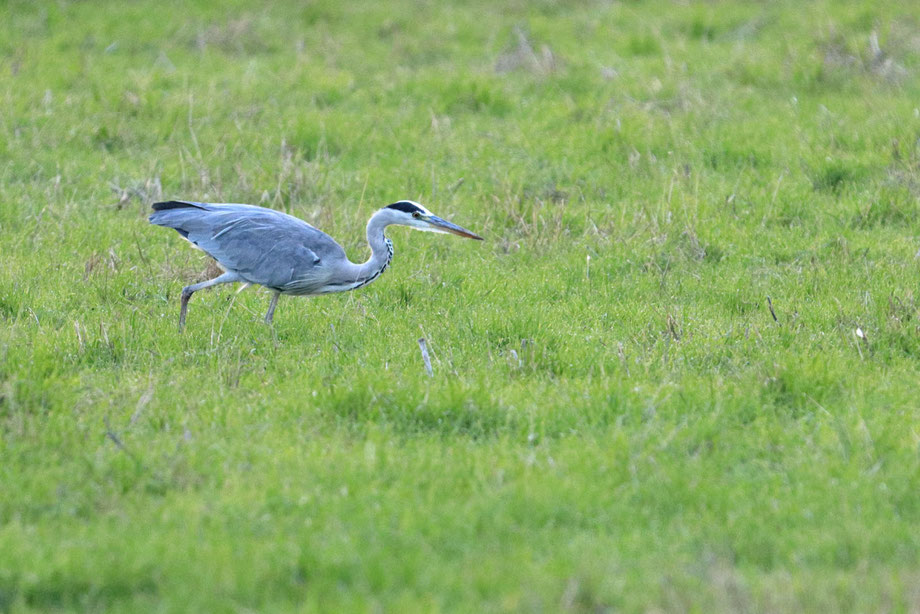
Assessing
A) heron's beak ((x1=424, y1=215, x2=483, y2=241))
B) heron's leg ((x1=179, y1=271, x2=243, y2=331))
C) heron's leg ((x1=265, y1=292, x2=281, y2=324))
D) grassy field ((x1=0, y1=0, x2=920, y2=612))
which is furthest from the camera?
heron's beak ((x1=424, y1=215, x2=483, y2=241))

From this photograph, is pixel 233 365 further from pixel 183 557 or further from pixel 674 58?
pixel 674 58

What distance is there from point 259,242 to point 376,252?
76 cm

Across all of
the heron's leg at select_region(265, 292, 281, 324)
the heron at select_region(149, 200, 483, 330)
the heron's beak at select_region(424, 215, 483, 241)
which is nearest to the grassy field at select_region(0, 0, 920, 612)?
the heron's leg at select_region(265, 292, 281, 324)

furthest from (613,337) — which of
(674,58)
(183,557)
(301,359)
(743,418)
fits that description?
(674,58)

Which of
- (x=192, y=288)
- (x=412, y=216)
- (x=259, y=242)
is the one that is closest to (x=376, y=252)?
(x=412, y=216)

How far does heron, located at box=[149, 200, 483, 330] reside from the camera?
7051 mm

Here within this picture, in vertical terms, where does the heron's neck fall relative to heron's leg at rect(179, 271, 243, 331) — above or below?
above

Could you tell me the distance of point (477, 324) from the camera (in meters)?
6.84

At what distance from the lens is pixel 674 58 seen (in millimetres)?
12273

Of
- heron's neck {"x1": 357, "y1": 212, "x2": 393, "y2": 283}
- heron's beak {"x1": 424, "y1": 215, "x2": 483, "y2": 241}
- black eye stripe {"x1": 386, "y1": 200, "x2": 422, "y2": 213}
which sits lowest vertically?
heron's neck {"x1": 357, "y1": 212, "x2": 393, "y2": 283}

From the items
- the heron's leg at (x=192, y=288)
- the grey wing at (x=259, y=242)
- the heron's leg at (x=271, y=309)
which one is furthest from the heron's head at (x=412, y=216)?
the heron's leg at (x=192, y=288)

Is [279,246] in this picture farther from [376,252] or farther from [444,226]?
[444,226]

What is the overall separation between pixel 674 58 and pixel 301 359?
7402mm

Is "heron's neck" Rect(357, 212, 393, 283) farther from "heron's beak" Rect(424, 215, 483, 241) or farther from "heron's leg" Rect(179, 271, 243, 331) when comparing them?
"heron's leg" Rect(179, 271, 243, 331)
